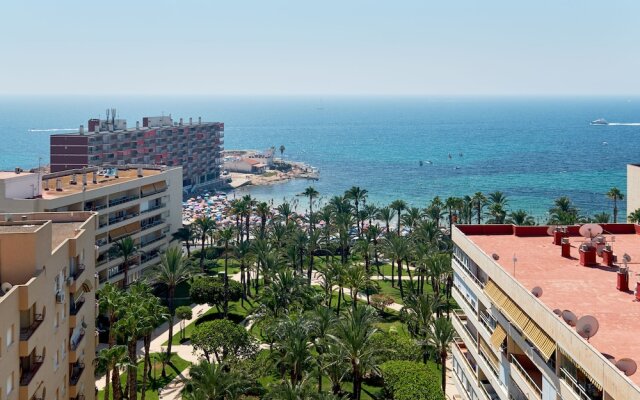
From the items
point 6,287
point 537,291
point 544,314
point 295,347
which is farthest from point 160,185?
point 544,314

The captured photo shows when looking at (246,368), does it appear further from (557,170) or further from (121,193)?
(557,170)

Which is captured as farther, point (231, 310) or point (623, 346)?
point (231, 310)

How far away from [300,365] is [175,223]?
4070 cm

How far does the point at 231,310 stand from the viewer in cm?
6306

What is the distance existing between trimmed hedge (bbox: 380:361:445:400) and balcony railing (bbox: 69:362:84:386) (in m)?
18.8

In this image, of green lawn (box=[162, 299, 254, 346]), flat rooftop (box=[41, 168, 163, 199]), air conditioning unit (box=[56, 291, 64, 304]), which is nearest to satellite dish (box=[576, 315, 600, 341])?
air conditioning unit (box=[56, 291, 64, 304])

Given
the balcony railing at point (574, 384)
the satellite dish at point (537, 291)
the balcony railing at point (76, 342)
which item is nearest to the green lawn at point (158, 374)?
the balcony railing at point (76, 342)

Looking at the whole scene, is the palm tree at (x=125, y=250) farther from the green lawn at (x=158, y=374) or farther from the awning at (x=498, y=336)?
the awning at (x=498, y=336)

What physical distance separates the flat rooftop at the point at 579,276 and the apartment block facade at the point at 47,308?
18.4 meters

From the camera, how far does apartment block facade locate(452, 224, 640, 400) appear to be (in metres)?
22.0

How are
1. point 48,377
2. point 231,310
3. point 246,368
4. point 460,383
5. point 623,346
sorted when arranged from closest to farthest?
point 623,346 → point 48,377 → point 460,383 → point 246,368 → point 231,310

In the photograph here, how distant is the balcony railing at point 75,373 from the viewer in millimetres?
29300

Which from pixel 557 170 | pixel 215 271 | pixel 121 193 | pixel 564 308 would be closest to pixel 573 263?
pixel 564 308

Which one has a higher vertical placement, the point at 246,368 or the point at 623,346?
the point at 623,346
